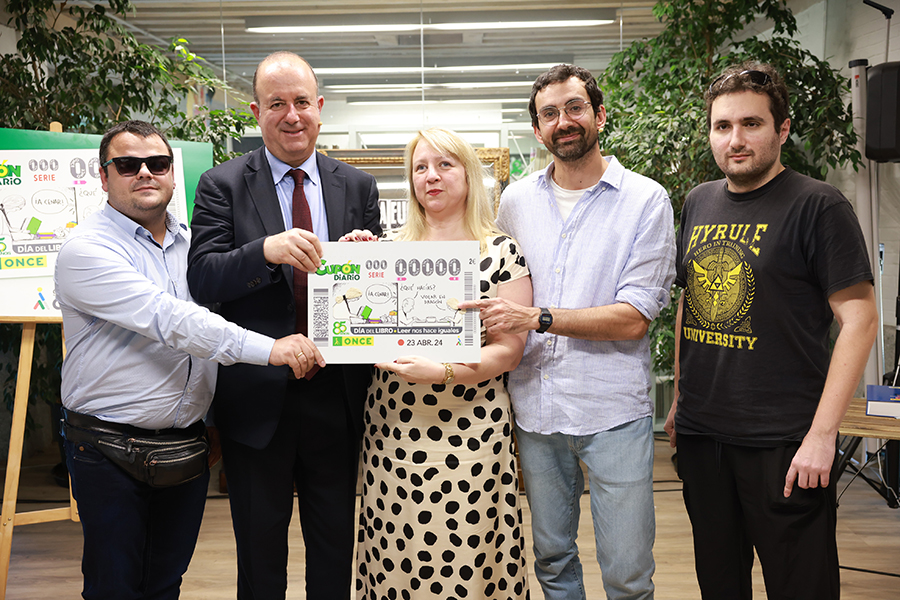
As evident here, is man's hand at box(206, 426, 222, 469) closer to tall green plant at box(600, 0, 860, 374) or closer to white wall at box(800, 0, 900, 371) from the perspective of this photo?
tall green plant at box(600, 0, 860, 374)

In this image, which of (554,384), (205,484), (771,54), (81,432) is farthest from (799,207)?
(771,54)

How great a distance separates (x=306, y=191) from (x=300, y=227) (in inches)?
5.5

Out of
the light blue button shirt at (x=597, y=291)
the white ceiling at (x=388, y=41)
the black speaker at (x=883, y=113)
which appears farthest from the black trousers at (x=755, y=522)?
the white ceiling at (x=388, y=41)

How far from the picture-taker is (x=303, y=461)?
188 cm

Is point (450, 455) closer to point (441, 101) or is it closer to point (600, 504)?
point (600, 504)

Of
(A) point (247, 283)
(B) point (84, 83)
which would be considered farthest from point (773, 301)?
(B) point (84, 83)

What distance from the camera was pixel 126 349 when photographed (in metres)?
1.81

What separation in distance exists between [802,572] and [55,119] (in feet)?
14.1

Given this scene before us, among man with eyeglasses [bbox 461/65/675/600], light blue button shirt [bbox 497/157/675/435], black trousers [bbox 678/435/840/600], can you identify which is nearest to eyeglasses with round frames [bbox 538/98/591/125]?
man with eyeglasses [bbox 461/65/675/600]

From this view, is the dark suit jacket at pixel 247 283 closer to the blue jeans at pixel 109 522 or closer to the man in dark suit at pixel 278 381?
the man in dark suit at pixel 278 381

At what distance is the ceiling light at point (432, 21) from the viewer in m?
4.80

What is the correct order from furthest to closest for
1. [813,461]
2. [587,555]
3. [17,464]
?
1. [587,555]
2. [17,464]
3. [813,461]

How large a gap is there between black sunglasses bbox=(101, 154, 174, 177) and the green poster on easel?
4.07 feet

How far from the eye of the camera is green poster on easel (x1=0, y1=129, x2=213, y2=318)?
2770 millimetres
